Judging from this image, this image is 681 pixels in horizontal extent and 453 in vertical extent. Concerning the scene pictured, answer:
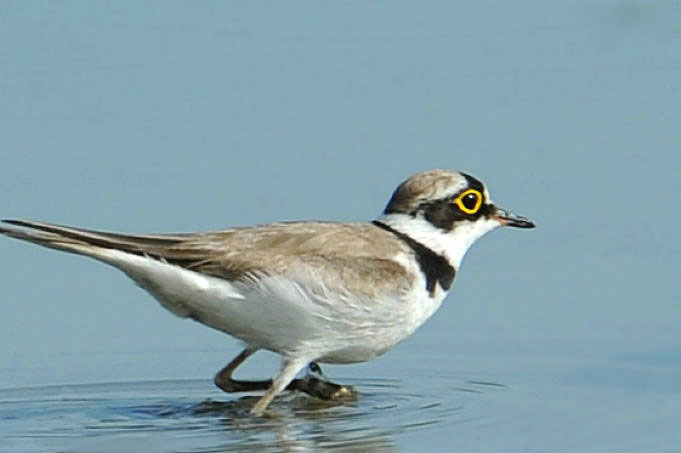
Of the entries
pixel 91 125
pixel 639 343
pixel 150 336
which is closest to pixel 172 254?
pixel 150 336

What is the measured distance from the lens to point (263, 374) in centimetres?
1523

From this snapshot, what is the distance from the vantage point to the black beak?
14789 millimetres

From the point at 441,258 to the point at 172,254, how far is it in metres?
1.68

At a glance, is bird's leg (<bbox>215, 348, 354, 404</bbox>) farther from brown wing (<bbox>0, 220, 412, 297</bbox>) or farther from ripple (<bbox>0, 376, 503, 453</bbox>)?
brown wing (<bbox>0, 220, 412, 297</bbox>)

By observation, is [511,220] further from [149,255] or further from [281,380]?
[149,255]

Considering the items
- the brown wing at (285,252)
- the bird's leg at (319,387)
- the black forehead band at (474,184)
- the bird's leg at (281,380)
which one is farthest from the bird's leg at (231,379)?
the black forehead band at (474,184)

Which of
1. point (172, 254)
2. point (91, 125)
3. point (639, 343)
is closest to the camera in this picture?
point (172, 254)

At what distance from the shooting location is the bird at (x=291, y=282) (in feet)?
45.0

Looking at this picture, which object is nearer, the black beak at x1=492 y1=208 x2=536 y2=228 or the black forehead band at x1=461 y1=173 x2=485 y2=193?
the black forehead band at x1=461 y1=173 x2=485 y2=193

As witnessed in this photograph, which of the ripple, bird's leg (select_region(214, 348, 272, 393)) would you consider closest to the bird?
bird's leg (select_region(214, 348, 272, 393))

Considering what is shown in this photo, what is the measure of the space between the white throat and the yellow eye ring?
0.08 metres

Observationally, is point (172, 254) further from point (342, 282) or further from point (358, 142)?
point (358, 142)

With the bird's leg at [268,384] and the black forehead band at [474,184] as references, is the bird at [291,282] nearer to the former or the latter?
the bird's leg at [268,384]

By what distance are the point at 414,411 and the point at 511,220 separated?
1548 millimetres
